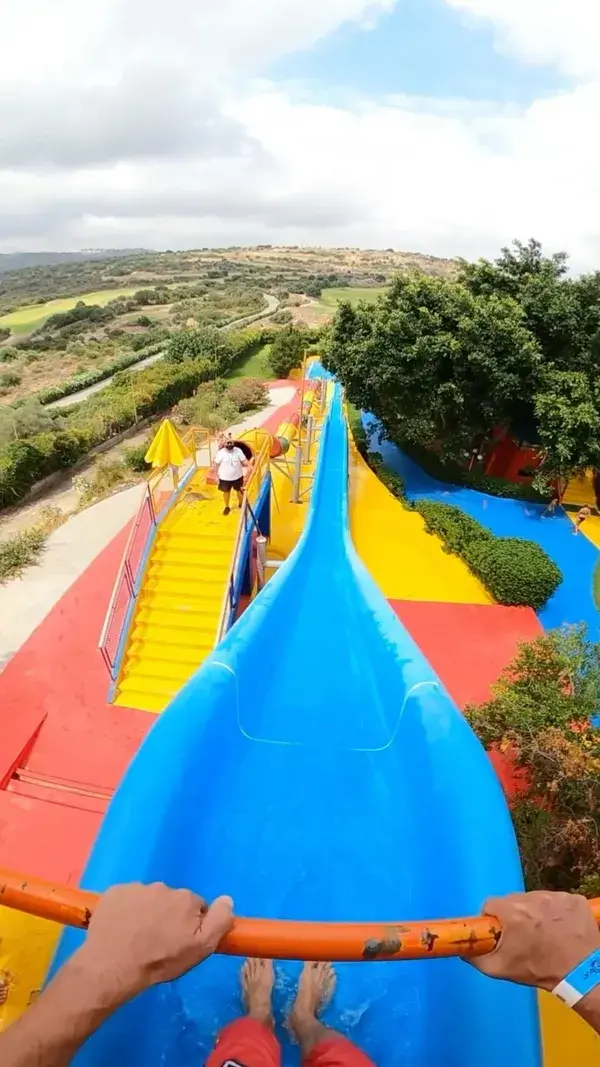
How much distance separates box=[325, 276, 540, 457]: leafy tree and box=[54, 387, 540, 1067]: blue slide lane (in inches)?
352

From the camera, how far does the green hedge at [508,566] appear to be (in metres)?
10.9

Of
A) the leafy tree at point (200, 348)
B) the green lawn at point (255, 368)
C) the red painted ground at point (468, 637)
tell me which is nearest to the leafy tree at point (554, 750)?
the red painted ground at point (468, 637)

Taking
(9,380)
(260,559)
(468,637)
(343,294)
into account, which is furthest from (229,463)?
(343,294)

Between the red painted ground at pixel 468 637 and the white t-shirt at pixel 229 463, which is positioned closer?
the red painted ground at pixel 468 637

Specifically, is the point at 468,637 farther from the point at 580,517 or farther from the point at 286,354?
the point at 286,354

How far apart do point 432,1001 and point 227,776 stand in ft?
8.74

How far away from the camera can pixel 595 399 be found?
46.5ft

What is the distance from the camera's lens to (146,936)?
77.4 inches

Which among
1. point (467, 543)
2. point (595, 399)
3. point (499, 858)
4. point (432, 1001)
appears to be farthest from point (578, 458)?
point (432, 1001)

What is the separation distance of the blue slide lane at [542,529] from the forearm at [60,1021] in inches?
407

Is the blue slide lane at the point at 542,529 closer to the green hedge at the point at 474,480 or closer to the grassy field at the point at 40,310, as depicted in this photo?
the green hedge at the point at 474,480

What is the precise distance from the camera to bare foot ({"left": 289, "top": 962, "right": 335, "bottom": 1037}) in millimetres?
3973

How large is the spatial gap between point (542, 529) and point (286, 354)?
2060 centimetres

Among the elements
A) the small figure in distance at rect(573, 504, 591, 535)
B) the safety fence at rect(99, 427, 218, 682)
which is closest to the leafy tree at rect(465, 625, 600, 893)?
the safety fence at rect(99, 427, 218, 682)
